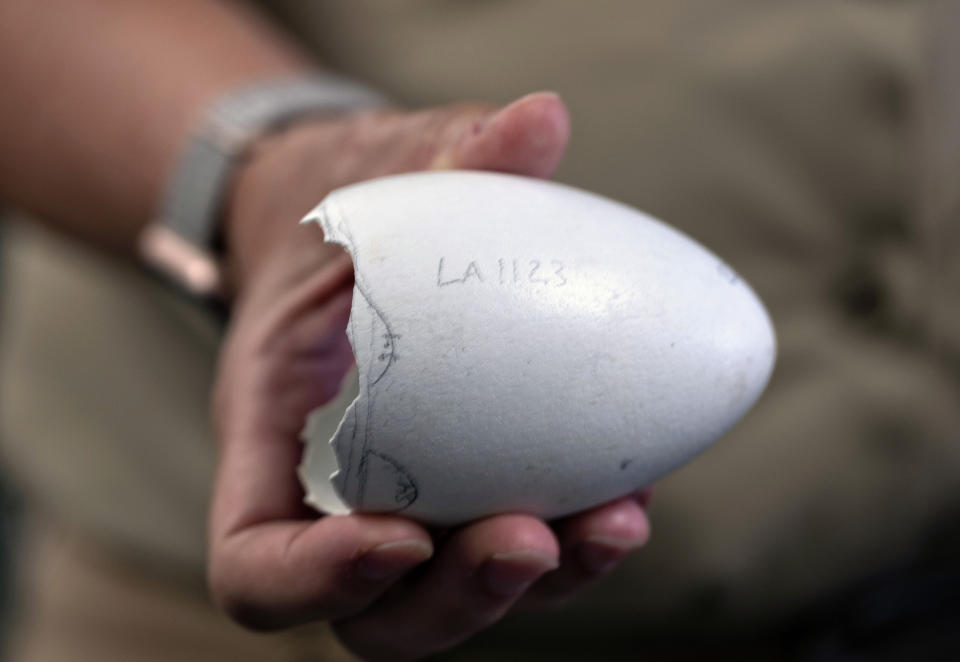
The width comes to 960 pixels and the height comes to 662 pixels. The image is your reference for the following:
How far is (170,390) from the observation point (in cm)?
103

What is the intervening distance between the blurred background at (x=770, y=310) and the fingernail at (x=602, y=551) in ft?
1.11

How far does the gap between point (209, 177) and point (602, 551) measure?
0.50 meters

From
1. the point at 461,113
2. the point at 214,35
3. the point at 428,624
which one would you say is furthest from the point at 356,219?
the point at 214,35

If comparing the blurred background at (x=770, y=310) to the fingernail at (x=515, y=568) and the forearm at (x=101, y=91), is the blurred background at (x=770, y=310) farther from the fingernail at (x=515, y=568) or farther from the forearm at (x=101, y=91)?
the fingernail at (x=515, y=568)

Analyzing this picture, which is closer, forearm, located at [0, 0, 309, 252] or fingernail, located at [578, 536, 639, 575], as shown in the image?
fingernail, located at [578, 536, 639, 575]

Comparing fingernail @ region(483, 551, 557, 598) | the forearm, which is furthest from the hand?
the forearm

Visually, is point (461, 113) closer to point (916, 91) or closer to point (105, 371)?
point (916, 91)

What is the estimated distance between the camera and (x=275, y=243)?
72 cm

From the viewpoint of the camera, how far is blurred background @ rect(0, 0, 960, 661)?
0.85 m

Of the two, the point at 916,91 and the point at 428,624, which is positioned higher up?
the point at 916,91

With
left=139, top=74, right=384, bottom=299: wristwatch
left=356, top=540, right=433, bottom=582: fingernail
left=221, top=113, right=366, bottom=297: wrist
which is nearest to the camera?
left=356, top=540, right=433, bottom=582: fingernail

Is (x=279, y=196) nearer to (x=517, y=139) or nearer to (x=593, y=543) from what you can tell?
(x=517, y=139)

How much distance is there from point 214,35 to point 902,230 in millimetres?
754

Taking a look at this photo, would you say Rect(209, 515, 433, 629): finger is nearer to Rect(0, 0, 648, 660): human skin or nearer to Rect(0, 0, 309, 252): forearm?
Rect(0, 0, 648, 660): human skin
